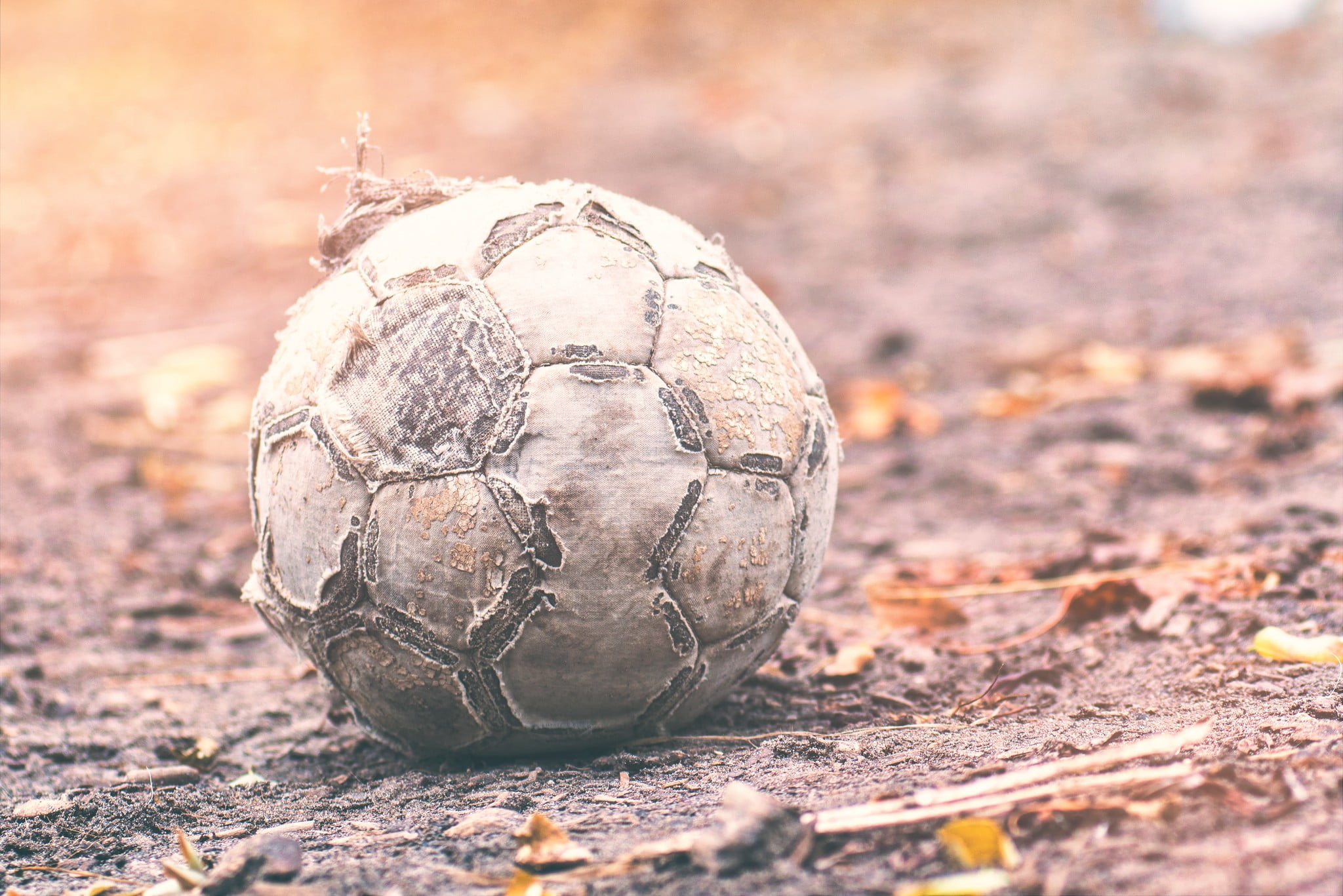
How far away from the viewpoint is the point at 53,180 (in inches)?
368

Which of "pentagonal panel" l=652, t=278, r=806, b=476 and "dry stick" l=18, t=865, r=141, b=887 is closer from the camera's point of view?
"dry stick" l=18, t=865, r=141, b=887

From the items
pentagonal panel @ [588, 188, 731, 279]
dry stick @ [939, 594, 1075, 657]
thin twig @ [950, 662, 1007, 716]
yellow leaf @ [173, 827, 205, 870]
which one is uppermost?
pentagonal panel @ [588, 188, 731, 279]

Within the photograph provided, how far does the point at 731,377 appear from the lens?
2525 mm

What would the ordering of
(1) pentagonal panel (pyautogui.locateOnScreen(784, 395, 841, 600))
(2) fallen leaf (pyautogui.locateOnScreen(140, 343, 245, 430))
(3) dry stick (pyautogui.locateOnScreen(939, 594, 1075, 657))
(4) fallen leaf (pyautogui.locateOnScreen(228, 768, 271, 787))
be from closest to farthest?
(1) pentagonal panel (pyautogui.locateOnScreen(784, 395, 841, 600)), (4) fallen leaf (pyautogui.locateOnScreen(228, 768, 271, 787)), (3) dry stick (pyautogui.locateOnScreen(939, 594, 1075, 657)), (2) fallen leaf (pyautogui.locateOnScreen(140, 343, 245, 430))

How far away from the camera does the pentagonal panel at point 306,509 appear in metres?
2.46

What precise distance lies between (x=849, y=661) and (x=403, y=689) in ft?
4.16

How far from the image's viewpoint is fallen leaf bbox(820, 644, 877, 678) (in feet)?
10.6

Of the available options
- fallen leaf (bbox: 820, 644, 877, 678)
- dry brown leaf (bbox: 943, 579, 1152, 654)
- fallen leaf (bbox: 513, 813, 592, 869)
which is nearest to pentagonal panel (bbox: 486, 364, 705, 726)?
fallen leaf (bbox: 513, 813, 592, 869)

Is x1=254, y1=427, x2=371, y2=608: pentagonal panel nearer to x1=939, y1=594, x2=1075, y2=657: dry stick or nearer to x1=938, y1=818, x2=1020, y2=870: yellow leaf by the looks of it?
x1=938, y1=818, x2=1020, y2=870: yellow leaf

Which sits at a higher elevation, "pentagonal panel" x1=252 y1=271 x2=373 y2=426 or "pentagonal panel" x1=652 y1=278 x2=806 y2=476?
"pentagonal panel" x1=252 y1=271 x2=373 y2=426

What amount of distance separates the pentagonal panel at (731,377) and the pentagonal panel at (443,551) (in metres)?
0.45

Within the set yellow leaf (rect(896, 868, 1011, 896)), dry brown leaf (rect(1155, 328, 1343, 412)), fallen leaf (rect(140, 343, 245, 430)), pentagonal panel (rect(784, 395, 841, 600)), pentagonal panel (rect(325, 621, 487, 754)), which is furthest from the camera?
fallen leaf (rect(140, 343, 245, 430))

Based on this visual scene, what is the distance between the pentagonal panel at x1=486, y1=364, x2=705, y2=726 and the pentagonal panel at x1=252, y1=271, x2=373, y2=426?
0.46 meters

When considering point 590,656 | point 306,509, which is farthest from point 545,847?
point 306,509
